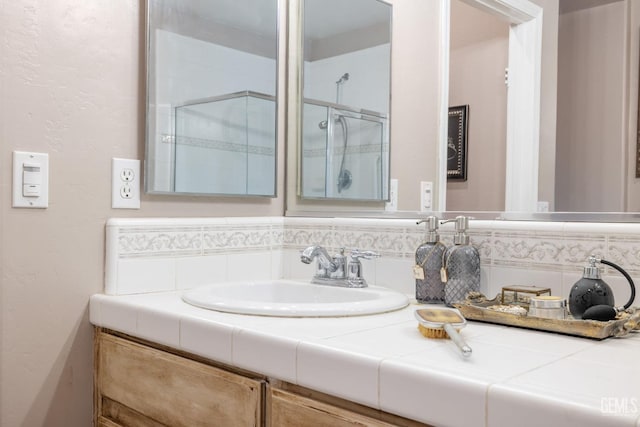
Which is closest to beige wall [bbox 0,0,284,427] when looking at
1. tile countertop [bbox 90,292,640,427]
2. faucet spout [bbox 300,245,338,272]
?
tile countertop [bbox 90,292,640,427]

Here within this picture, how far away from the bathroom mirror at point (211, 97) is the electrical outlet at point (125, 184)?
1.1 inches

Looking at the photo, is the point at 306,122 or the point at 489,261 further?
the point at 306,122

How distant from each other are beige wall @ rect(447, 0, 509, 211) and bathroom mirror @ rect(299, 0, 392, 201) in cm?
25

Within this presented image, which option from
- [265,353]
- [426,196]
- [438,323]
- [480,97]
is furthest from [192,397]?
[480,97]

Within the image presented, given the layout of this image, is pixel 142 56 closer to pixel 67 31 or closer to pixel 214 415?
pixel 67 31

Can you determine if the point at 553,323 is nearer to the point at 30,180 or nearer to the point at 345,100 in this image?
the point at 345,100

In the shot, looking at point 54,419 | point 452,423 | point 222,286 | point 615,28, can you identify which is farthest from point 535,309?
point 54,419

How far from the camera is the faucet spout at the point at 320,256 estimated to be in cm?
140

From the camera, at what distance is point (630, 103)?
1062mm

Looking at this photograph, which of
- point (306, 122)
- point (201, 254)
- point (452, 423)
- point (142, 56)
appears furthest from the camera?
point (306, 122)

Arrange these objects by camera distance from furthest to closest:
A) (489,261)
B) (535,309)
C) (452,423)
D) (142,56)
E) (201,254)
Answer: (201,254) < (142,56) < (489,261) < (535,309) < (452,423)

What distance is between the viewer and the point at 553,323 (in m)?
0.94

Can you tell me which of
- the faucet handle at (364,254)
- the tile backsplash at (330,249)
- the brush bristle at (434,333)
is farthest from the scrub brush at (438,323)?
the faucet handle at (364,254)

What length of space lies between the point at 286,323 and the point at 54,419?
2.09ft
